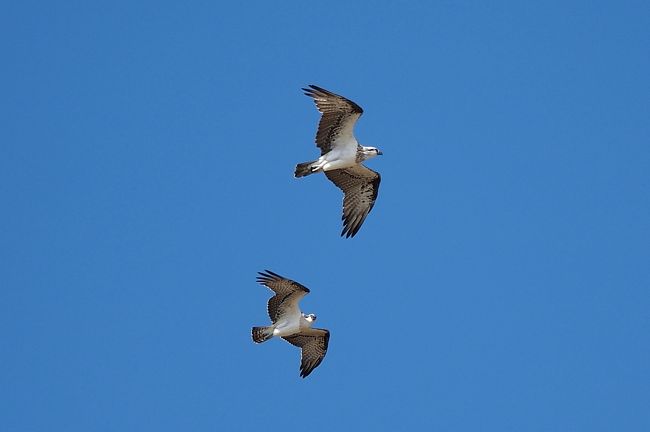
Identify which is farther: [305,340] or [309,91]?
[305,340]

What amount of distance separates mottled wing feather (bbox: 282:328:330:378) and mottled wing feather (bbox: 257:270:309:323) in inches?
49.9

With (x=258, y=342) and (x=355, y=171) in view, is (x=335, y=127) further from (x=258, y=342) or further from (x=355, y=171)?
(x=258, y=342)

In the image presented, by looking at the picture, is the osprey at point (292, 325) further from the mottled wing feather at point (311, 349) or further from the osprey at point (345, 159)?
the osprey at point (345, 159)

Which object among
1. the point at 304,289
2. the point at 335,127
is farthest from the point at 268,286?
the point at 335,127

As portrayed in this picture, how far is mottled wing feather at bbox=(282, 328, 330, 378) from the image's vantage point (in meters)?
48.3

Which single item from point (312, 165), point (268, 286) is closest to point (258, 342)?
point (268, 286)

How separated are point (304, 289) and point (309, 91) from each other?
472 cm

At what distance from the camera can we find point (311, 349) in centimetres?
4853

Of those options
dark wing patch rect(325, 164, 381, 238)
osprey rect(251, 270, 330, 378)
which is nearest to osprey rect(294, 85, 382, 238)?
dark wing patch rect(325, 164, 381, 238)

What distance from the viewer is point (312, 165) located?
46781mm

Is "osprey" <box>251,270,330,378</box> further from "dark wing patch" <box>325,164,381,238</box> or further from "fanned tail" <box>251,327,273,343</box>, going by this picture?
"dark wing patch" <box>325,164,381,238</box>

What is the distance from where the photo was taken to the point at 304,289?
46.7 metres

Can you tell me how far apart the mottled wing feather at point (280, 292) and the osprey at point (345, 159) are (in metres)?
2.24

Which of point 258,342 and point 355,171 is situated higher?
point 355,171
